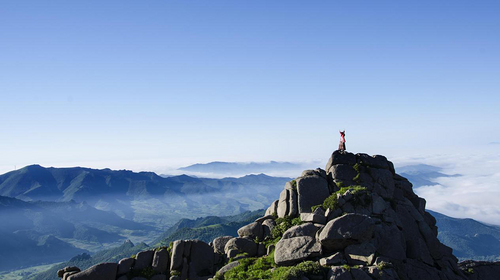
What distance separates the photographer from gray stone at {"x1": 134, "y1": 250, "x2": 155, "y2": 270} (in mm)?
50566

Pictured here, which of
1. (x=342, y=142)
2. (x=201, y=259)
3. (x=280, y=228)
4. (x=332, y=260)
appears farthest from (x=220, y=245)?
(x=342, y=142)

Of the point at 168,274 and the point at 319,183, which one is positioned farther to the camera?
the point at 319,183

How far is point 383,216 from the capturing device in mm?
50406

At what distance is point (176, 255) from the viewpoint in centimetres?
5134

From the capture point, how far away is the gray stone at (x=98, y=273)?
157 feet

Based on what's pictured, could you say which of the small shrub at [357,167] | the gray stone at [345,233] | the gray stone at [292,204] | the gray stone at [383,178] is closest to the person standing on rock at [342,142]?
the small shrub at [357,167]

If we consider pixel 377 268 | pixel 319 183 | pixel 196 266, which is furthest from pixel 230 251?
pixel 377 268

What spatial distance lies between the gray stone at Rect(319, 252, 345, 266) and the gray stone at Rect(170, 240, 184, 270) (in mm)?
20570

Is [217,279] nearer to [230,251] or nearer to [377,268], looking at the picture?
[230,251]

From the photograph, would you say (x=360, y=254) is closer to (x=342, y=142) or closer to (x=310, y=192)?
(x=310, y=192)

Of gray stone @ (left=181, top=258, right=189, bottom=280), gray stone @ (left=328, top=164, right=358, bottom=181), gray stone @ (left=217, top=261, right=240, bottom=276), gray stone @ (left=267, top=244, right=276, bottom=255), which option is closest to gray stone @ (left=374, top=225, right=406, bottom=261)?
gray stone @ (left=328, top=164, right=358, bottom=181)

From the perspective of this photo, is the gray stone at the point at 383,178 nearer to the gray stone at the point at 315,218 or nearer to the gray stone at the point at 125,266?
the gray stone at the point at 315,218

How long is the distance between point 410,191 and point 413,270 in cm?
2013

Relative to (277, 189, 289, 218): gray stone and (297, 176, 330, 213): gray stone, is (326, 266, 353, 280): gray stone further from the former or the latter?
(277, 189, 289, 218): gray stone
